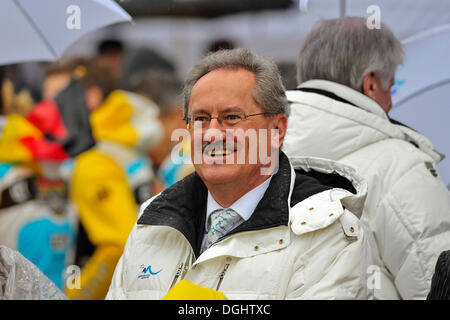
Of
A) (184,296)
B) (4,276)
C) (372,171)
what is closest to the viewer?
(184,296)

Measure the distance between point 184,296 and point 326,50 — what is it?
159 centimetres

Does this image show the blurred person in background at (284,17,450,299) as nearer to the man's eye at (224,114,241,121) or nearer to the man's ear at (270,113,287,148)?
the man's ear at (270,113,287,148)

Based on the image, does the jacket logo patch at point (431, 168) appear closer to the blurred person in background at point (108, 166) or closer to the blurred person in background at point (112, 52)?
the blurred person in background at point (108, 166)

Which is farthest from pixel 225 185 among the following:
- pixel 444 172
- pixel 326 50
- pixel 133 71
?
pixel 133 71

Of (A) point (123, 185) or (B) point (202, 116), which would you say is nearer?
(B) point (202, 116)

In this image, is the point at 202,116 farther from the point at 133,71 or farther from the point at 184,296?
the point at 133,71

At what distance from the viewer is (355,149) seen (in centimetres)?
297

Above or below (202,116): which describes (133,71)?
below

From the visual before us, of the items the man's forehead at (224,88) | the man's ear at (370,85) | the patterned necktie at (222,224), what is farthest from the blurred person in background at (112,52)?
the patterned necktie at (222,224)

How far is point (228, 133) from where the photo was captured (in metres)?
2.41

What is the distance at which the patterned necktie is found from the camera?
2.46 m

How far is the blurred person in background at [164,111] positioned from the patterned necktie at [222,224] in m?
1.99

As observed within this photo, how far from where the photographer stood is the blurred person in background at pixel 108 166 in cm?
472

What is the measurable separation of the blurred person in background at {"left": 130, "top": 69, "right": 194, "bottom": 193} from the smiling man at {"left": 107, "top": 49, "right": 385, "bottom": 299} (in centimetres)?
189
